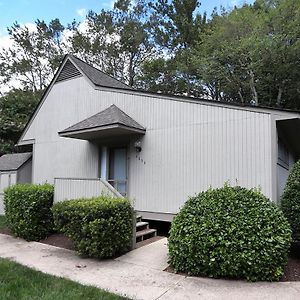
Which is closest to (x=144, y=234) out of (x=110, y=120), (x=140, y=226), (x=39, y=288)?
(x=140, y=226)

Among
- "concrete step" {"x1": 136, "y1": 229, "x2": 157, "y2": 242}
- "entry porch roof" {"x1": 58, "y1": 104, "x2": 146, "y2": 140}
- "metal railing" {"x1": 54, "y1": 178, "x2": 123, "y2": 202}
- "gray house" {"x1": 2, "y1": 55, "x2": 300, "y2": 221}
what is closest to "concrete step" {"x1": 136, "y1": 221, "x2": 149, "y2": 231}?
"concrete step" {"x1": 136, "y1": 229, "x2": 157, "y2": 242}

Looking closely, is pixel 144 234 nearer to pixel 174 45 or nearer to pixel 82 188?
pixel 82 188

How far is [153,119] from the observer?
9305 mm

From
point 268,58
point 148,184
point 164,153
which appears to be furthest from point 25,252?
point 268,58

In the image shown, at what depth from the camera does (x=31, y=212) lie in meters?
8.30

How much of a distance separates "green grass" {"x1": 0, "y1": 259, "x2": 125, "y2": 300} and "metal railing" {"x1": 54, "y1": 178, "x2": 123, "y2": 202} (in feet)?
8.23

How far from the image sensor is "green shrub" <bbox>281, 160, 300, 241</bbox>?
19.7 feet

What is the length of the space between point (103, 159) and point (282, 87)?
590 inches

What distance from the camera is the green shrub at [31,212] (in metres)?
8.28

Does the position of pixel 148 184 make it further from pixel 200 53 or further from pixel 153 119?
pixel 200 53

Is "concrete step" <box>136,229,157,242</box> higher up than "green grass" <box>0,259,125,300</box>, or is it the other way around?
"concrete step" <box>136,229,157,242</box>

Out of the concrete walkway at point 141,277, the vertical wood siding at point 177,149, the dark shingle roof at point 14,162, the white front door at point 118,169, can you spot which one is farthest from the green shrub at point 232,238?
the dark shingle roof at point 14,162

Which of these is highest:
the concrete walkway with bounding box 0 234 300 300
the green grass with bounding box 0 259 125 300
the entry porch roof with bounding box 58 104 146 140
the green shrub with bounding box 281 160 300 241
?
the entry porch roof with bounding box 58 104 146 140

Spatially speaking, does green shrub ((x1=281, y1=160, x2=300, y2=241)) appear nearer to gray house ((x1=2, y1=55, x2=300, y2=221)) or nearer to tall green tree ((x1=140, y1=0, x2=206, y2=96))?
gray house ((x1=2, y1=55, x2=300, y2=221))
